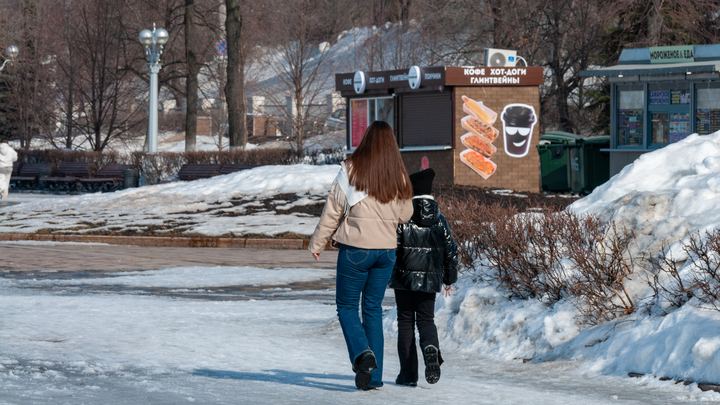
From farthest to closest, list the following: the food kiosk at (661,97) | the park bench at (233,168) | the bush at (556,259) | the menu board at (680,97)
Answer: the park bench at (233,168) → the menu board at (680,97) → the food kiosk at (661,97) → the bush at (556,259)

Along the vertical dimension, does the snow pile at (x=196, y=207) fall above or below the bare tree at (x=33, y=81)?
below

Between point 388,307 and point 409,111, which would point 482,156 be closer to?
point 409,111

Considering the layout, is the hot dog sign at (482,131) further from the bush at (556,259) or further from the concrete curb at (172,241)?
the bush at (556,259)

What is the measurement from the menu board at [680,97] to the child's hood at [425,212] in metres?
18.1

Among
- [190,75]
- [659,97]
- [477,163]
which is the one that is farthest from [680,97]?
[190,75]

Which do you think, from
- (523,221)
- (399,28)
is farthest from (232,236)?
(399,28)

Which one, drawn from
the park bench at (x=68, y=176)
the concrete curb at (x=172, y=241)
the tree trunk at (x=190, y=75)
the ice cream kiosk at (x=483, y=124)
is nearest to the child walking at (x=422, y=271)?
the concrete curb at (x=172, y=241)

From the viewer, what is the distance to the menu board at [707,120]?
21875mm

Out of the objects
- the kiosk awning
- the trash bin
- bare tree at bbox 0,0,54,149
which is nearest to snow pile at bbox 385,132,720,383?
the kiosk awning

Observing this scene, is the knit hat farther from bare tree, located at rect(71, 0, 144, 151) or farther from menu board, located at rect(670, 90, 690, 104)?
bare tree, located at rect(71, 0, 144, 151)

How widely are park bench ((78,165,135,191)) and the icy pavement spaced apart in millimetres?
23675

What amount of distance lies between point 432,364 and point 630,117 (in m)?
19.0

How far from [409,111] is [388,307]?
1846 cm

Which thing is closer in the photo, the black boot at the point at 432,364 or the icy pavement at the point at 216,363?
the icy pavement at the point at 216,363
